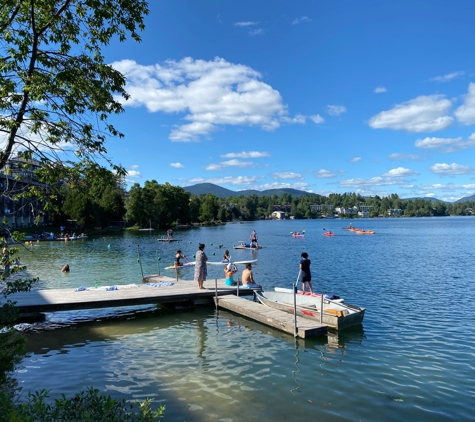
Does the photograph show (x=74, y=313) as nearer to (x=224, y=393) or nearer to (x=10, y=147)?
(x=224, y=393)

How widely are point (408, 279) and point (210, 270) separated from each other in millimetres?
16445

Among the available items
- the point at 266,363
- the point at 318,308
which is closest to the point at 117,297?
the point at 266,363

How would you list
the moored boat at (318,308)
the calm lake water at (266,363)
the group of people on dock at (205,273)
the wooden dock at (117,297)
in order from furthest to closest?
1. the group of people on dock at (205,273)
2. the wooden dock at (117,297)
3. the moored boat at (318,308)
4. the calm lake water at (266,363)

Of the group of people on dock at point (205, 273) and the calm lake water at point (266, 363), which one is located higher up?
the group of people on dock at point (205, 273)

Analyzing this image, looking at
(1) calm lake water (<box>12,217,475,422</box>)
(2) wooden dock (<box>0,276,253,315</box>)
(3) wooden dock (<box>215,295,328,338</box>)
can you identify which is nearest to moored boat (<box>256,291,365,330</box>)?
(1) calm lake water (<box>12,217,475,422</box>)

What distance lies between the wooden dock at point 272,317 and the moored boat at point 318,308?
0.66m

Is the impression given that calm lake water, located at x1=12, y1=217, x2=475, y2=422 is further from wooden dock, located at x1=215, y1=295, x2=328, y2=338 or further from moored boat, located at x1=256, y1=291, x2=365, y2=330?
moored boat, located at x1=256, y1=291, x2=365, y2=330

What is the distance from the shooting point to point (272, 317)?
15.0 m

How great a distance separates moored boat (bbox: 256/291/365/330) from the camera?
14586 millimetres

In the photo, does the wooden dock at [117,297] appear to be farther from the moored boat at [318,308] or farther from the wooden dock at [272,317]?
the moored boat at [318,308]

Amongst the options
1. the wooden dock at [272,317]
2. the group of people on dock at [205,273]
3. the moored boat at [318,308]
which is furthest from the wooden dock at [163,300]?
the moored boat at [318,308]

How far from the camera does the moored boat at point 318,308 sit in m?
14.6

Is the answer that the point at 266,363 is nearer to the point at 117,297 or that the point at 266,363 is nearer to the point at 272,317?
the point at 272,317

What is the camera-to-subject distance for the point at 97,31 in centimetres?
790
